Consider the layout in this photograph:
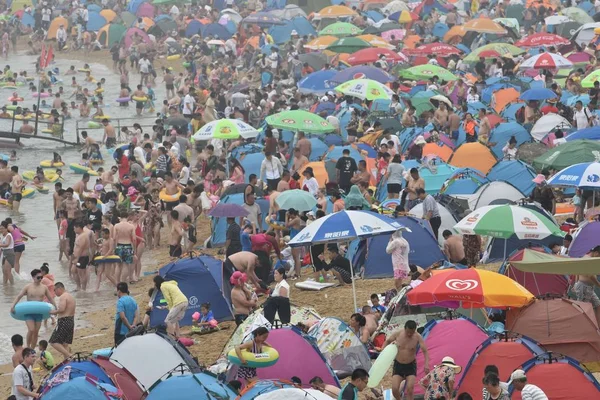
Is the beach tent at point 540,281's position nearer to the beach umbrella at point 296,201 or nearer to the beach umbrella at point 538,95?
the beach umbrella at point 296,201

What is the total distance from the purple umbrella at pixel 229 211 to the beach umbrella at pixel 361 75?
1004 cm

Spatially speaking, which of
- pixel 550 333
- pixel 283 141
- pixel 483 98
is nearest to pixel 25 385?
pixel 550 333

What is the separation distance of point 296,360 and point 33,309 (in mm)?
4161

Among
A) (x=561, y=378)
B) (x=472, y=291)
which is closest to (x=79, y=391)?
(x=472, y=291)

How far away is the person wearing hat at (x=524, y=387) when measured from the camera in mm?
11430

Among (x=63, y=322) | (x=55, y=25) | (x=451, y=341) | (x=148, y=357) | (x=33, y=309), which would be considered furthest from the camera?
Result: (x=55, y=25)

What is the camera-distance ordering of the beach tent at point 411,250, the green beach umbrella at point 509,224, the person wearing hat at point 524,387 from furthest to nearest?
the beach tent at point 411,250, the green beach umbrella at point 509,224, the person wearing hat at point 524,387

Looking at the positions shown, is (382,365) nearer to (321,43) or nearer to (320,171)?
(320,171)

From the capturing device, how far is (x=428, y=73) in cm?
3044

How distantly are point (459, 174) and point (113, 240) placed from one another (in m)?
5.86

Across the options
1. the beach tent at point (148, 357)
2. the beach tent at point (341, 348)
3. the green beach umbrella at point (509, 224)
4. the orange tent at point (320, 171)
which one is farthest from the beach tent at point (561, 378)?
the orange tent at point (320, 171)

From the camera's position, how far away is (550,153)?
67.6 feet

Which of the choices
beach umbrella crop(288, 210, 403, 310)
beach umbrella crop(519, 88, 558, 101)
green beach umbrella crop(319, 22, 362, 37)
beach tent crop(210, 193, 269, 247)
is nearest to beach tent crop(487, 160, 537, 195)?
beach tent crop(210, 193, 269, 247)

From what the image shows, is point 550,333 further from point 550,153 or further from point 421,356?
point 550,153
